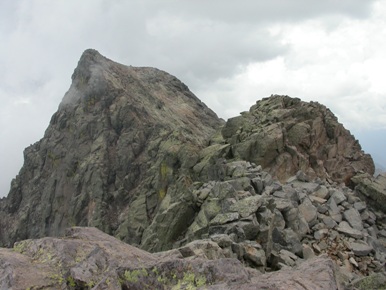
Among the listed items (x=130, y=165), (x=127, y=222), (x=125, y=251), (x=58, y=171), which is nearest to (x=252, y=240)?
(x=125, y=251)

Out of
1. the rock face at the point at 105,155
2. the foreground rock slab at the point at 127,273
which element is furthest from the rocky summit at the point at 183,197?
the rock face at the point at 105,155

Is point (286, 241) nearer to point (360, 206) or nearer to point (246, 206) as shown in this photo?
point (246, 206)

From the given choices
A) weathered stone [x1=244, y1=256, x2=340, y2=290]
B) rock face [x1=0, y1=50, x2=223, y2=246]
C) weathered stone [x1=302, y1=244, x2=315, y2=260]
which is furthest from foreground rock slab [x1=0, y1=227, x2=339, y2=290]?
rock face [x1=0, y1=50, x2=223, y2=246]

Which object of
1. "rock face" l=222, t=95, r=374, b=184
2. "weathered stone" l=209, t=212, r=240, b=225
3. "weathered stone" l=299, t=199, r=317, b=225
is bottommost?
"weathered stone" l=209, t=212, r=240, b=225

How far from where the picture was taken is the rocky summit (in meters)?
10.6

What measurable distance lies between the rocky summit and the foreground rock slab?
0.14ft

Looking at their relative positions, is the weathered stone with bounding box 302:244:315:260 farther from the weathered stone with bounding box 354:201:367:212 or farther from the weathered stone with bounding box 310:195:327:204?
the weathered stone with bounding box 354:201:367:212

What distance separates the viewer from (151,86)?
344 feet

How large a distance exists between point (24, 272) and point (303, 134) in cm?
4636

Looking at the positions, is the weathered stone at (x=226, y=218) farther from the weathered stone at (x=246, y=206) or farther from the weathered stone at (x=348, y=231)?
the weathered stone at (x=348, y=231)

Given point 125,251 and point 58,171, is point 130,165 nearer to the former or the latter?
point 58,171

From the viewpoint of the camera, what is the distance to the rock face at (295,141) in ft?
157

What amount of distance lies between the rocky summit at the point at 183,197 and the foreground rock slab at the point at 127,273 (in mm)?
42

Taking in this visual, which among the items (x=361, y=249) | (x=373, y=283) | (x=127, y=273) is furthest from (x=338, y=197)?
(x=127, y=273)
